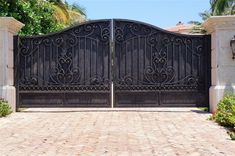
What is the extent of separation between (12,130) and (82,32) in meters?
3.94

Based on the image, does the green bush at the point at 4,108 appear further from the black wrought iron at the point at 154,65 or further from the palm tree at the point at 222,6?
the palm tree at the point at 222,6

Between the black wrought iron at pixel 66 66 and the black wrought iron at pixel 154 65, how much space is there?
37cm

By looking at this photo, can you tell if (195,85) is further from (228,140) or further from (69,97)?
(228,140)

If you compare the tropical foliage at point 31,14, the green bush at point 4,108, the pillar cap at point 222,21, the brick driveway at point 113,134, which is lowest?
the brick driveway at point 113,134

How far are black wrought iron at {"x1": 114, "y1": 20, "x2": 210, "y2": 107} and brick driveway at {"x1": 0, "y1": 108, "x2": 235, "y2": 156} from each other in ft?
1.78

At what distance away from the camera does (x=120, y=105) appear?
11.7 m

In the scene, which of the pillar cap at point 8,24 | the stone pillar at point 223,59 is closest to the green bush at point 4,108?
the pillar cap at point 8,24

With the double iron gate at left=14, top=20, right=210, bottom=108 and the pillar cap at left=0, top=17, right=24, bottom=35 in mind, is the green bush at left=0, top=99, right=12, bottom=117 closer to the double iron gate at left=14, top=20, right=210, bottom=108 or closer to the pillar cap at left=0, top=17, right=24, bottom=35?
the double iron gate at left=14, top=20, right=210, bottom=108

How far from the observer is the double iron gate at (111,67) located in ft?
38.2

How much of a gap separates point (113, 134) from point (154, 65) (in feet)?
13.1

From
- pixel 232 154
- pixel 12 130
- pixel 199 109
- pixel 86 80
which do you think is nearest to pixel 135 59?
pixel 86 80

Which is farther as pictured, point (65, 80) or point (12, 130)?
point (65, 80)

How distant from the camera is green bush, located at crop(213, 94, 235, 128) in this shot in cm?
883

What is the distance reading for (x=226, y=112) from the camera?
360 inches
